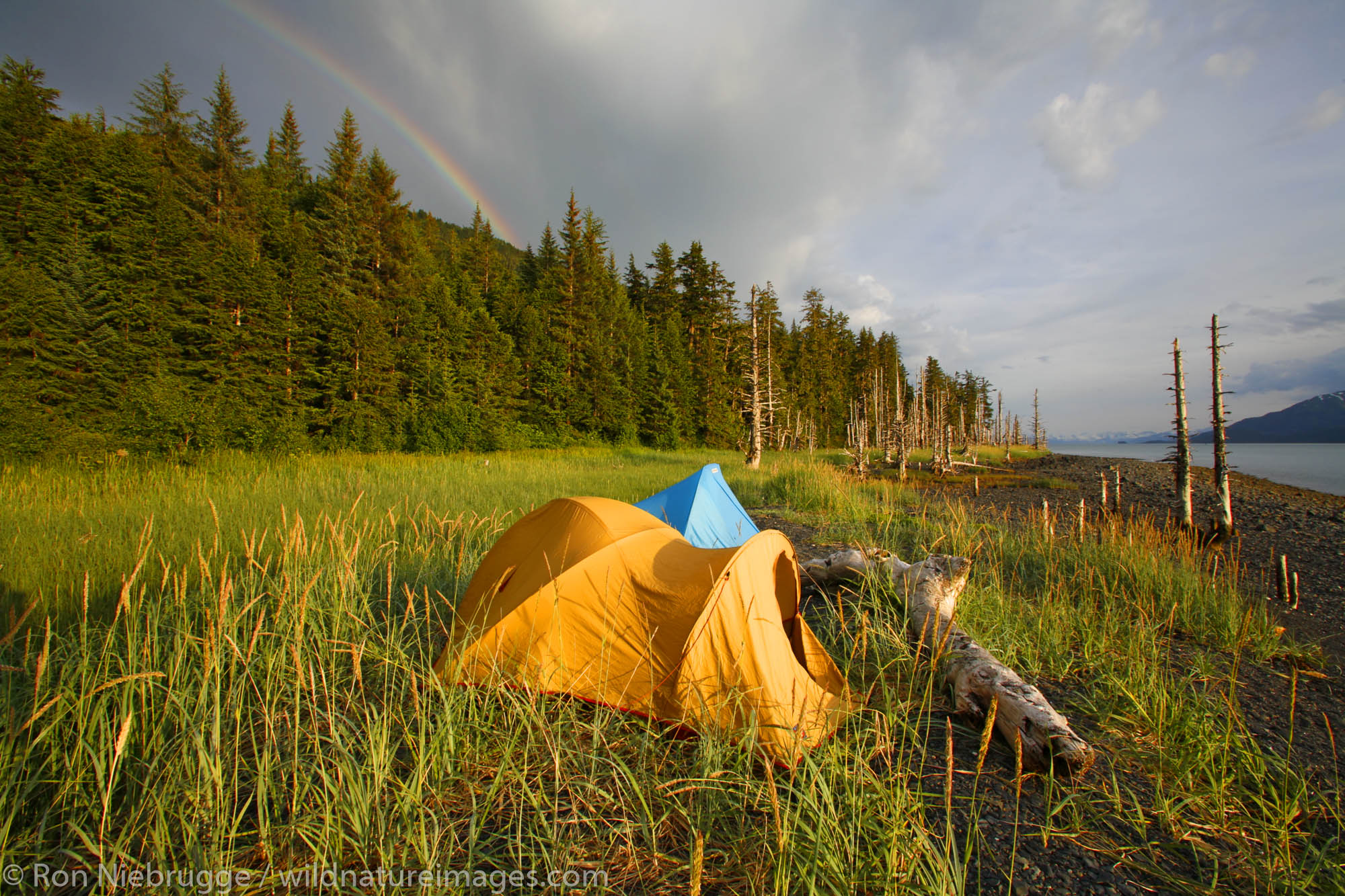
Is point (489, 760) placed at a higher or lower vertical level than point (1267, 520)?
higher

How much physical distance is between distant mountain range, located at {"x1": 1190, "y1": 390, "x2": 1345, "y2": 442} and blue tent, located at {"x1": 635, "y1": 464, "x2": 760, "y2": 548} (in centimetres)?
13721

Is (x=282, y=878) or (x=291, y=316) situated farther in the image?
(x=291, y=316)

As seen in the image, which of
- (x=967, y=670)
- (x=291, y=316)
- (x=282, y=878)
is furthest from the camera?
(x=291, y=316)

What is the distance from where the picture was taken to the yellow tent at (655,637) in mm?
2490

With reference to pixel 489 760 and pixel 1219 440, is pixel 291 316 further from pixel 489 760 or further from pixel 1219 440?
pixel 1219 440

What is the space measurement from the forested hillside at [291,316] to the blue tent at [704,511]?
1123 cm

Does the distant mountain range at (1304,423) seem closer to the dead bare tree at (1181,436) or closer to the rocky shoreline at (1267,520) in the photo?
the rocky shoreline at (1267,520)

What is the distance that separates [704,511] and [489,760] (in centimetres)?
478

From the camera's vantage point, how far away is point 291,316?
14562mm

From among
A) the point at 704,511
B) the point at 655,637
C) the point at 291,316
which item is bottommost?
the point at 655,637

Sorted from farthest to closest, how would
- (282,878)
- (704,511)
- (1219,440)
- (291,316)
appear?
(291,316)
(1219,440)
(704,511)
(282,878)

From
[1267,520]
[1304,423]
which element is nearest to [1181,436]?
[1267,520]

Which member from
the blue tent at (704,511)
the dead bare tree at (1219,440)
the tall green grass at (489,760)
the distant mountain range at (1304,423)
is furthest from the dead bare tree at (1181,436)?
the distant mountain range at (1304,423)

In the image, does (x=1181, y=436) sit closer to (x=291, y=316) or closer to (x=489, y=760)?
(x=489, y=760)
